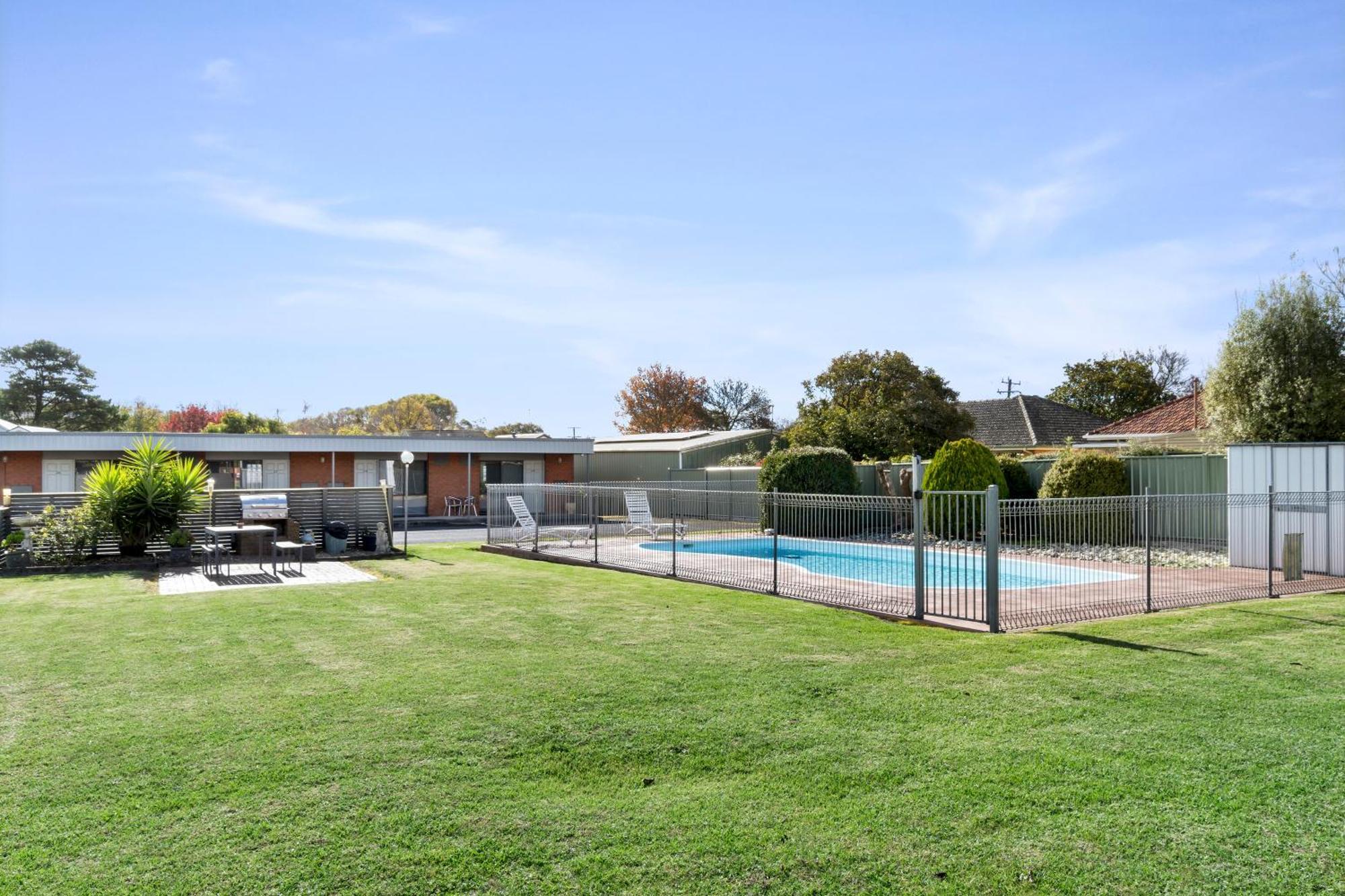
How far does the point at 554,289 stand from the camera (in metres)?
26.6

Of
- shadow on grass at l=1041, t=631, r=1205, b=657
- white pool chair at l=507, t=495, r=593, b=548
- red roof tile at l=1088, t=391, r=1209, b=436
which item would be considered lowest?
shadow on grass at l=1041, t=631, r=1205, b=657

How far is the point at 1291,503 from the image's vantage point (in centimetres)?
1270

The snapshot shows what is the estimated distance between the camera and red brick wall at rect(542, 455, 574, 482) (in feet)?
111

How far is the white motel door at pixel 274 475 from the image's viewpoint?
2848cm

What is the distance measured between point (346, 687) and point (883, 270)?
19.6 meters

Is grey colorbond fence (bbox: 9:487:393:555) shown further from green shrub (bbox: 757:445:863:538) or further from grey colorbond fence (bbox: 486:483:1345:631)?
green shrub (bbox: 757:445:863:538)

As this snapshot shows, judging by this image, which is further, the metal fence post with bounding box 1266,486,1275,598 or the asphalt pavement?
the asphalt pavement

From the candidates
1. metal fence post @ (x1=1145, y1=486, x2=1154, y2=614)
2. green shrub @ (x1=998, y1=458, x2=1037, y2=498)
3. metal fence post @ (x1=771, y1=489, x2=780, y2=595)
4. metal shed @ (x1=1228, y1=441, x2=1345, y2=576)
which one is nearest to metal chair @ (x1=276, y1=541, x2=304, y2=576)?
metal fence post @ (x1=771, y1=489, x2=780, y2=595)

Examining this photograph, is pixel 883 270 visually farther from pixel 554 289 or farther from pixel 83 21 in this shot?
pixel 83 21

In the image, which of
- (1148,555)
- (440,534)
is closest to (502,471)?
(440,534)

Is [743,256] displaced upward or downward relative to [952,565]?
upward

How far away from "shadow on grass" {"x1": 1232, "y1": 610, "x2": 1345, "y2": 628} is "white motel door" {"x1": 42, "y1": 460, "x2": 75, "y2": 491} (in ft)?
97.9

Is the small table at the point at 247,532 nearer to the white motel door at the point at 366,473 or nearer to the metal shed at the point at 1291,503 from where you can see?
the metal shed at the point at 1291,503

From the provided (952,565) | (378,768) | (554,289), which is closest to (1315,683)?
(952,565)
